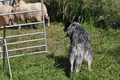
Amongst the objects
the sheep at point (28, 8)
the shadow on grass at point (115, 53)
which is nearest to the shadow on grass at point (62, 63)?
the shadow on grass at point (115, 53)

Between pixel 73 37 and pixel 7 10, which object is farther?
pixel 7 10

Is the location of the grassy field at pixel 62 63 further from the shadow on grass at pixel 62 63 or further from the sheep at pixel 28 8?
the sheep at pixel 28 8

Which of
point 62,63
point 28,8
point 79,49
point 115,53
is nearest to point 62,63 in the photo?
point 62,63

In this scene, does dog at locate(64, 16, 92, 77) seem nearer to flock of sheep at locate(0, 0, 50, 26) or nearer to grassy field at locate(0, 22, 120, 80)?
grassy field at locate(0, 22, 120, 80)

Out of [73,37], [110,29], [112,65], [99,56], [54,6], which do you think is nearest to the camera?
[73,37]

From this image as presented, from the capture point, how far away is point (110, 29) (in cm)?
779

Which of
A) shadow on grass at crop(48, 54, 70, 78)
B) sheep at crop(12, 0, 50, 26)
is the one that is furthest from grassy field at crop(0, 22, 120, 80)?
sheep at crop(12, 0, 50, 26)

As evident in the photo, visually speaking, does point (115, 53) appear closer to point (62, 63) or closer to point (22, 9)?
point (62, 63)

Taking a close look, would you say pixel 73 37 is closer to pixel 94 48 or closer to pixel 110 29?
pixel 94 48

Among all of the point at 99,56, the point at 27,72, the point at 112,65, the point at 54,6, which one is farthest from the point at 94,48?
the point at 54,6

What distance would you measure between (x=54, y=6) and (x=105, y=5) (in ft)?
7.33

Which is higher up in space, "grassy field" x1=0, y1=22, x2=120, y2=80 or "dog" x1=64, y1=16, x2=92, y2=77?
"dog" x1=64, y1=16, x2=92, y2=77

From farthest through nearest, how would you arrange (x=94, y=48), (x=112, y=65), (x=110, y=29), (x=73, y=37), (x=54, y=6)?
(x=54, y=6) → (x=110, y=29) → (x=94, y=48) → (x=112, y=65) → (x=73, y=37)

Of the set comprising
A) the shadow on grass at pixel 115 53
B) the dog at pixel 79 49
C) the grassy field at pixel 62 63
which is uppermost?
the dog at pixel 79 49
